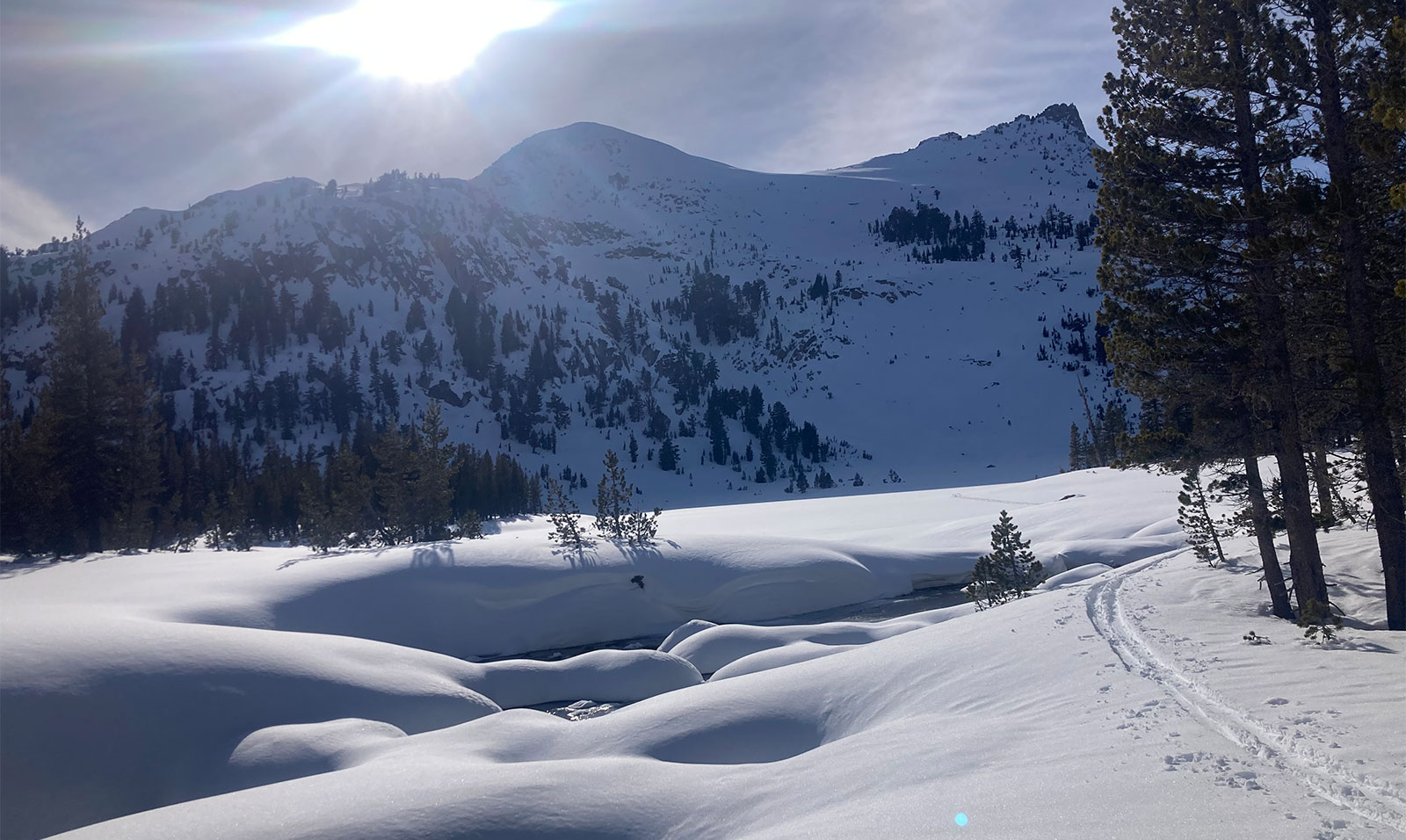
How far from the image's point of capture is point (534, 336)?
195m

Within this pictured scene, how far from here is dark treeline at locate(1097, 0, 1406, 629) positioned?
35.7 ft

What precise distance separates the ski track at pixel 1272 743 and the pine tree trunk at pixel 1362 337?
12.9 feet

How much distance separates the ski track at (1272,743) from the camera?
537 cm

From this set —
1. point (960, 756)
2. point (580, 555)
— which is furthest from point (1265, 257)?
point (580, 555)

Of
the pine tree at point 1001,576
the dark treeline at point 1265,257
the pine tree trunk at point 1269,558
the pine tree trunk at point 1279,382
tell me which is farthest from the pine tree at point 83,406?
the pine tree trunk at point 1279,382

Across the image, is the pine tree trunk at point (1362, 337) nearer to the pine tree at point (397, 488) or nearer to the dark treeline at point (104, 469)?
the dark treeline at point (104, 469)

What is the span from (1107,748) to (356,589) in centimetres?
2433

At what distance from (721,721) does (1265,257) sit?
11.3 meters

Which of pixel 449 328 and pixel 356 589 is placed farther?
pixel 449 328

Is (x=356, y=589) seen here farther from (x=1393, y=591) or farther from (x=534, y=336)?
(x=534, y=336)

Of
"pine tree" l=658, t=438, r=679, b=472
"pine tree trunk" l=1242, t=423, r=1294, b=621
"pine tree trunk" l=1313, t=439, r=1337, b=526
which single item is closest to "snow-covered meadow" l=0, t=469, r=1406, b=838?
"pine tree trunk" l=1242, t=423, r=1294, b=621

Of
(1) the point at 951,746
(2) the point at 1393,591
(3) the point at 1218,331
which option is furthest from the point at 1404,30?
(1) the point at 951,746

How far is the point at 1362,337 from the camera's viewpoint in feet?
35.5

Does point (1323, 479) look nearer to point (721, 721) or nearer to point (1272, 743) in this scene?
point (1272, 743)
